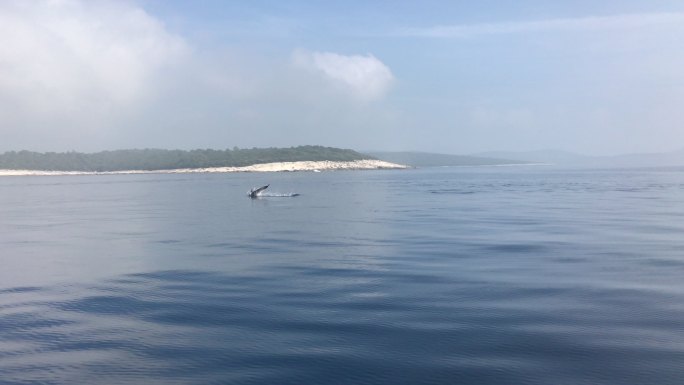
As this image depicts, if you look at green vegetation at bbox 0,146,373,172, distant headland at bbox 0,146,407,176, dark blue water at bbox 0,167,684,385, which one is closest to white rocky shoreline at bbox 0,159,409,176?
distant headland at bbox 0,146,407,176

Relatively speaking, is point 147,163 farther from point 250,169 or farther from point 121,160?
point 250,169

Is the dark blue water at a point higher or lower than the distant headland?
lower

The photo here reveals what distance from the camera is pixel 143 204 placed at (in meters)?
51.1

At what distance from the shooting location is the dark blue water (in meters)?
10.4

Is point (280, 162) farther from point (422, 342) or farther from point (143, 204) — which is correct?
point (422, 342)

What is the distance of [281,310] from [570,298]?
6.67 meters

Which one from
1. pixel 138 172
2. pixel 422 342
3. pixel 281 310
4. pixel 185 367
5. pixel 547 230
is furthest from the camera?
pixel 138 172

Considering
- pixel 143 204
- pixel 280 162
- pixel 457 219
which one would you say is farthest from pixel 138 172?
pixel 457 219

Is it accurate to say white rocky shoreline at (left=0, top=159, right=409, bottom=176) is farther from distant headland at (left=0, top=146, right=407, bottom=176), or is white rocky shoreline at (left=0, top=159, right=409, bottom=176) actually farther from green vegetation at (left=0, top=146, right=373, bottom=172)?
green vegetation at (left=0, top=146, right=373, bottom=172)

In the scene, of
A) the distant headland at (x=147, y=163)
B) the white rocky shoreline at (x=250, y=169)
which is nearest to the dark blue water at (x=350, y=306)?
the white rocky shoreline at (x=250, y=169)

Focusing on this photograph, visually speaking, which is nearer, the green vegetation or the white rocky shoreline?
the white rocky shoreline

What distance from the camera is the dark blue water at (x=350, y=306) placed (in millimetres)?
10367

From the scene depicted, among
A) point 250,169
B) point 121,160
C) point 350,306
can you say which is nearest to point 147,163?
point 121,160

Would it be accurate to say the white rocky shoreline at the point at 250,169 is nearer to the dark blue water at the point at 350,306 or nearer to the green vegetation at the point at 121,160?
the green vegetation at the point at 121,160
